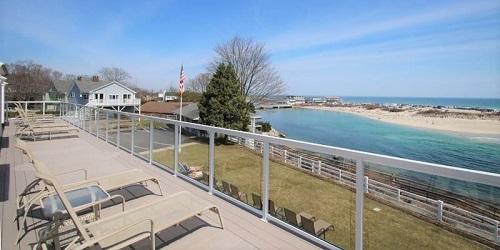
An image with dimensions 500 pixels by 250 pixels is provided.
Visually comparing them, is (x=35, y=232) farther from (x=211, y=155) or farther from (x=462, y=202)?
(x=462, y=202)

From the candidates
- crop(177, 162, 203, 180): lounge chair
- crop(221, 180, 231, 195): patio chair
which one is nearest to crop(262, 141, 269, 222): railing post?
crop(221, 180, 231, 195): patio chair

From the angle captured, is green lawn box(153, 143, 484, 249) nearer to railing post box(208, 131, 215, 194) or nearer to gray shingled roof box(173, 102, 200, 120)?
railing post box(208, 131, 215, 194)

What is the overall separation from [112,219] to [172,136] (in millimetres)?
3037

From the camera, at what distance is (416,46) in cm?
4634

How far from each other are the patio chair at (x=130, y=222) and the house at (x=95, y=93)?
4026 cm

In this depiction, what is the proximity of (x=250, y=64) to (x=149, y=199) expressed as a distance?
3427 centimetres

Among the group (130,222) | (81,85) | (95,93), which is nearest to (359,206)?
(130,222)

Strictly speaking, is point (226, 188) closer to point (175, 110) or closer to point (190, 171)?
point (190, 171)

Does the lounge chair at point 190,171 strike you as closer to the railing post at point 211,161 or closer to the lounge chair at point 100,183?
the railing post at point 211,161

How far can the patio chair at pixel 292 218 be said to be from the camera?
3.43 m

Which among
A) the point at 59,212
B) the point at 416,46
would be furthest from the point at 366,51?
the point at 59,212

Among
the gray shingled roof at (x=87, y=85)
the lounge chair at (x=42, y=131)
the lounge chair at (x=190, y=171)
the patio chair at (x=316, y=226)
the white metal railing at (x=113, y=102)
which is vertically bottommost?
the patio chair at (x=316, y=226)

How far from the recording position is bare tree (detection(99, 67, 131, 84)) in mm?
65625

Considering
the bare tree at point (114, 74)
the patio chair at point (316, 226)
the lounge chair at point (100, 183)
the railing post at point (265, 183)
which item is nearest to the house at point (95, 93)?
the bare tree at point (114, 74)
